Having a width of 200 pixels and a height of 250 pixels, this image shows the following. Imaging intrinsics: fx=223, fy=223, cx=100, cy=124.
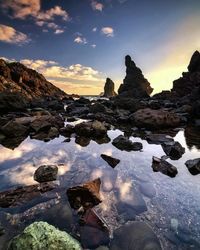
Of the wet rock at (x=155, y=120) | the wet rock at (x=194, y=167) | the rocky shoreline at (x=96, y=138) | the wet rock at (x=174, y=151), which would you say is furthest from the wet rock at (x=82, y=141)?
the wet rock at (x=155, y=120)

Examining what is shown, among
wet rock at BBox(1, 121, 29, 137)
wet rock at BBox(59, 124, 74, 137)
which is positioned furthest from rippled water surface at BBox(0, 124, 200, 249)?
wet rock at BBox(59, 124, 74, 137)

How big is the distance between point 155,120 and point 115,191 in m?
8.50

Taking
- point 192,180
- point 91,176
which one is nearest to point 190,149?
point 192,180

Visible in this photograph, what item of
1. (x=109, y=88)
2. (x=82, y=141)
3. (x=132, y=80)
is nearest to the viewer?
(x=82, y=141)

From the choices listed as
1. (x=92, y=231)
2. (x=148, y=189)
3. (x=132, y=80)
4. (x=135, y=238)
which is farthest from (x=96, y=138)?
(x=132, y=80)

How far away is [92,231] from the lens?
11.7 feet

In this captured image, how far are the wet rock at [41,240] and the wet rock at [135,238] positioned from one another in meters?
0.70

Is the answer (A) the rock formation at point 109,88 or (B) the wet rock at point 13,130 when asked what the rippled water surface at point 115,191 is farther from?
(A) the rock formation at point 109,88

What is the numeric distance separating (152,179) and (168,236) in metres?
2.11

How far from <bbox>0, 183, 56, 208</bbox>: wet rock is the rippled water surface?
16 cm

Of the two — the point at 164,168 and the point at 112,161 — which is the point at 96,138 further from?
the point at 164,168

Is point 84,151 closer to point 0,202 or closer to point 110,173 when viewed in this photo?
point 110,173

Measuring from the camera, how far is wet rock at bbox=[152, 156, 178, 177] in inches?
235

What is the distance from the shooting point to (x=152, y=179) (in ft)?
18.5
